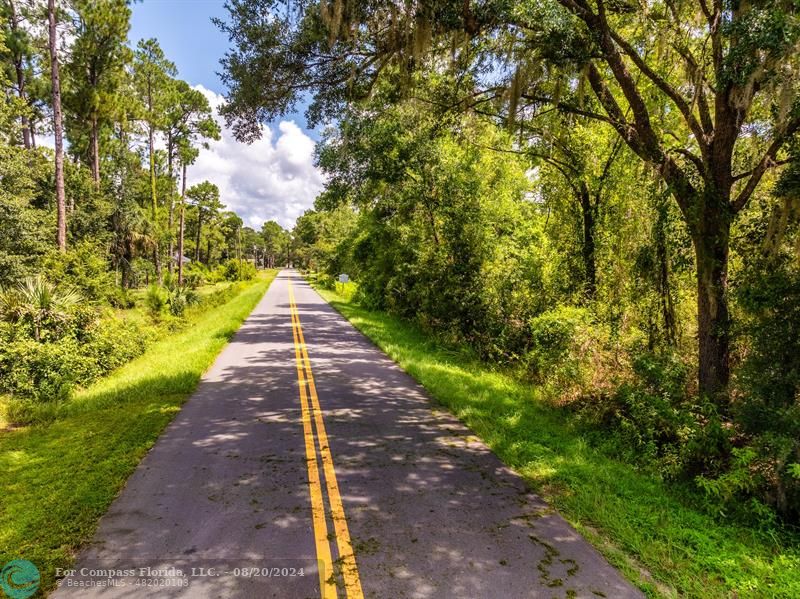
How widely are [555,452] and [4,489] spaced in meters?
6.76

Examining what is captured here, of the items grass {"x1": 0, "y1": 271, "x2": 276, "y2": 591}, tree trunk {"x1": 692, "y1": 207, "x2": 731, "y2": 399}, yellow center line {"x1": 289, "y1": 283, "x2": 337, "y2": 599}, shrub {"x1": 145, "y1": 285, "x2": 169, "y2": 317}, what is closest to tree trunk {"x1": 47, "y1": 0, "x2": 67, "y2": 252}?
shrub {"x1": 145, "y1": 285, "x2": 169, "y2": 317}

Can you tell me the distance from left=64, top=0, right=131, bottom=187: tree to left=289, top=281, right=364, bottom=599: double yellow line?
2399cm

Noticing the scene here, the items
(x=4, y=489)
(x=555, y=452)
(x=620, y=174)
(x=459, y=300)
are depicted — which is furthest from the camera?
(x=459, y=300)

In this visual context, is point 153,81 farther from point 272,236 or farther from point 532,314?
point 272,236

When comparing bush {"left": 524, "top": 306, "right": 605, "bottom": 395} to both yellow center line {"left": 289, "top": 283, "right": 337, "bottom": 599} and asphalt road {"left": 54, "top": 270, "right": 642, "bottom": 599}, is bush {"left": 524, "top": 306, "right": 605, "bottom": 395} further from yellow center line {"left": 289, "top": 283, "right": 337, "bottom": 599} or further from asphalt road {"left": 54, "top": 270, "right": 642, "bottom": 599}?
yellow center line {"left": 289, "top": 283, "right": 337, "bottom": 599}

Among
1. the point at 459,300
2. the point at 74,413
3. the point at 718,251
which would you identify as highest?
the point at 718,251

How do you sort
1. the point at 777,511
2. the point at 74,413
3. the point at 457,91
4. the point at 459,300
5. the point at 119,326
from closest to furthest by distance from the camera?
the point at 777,511 < the point at 74,413 < the point at 457,91 < the point at 119,326 < the point at 459,300

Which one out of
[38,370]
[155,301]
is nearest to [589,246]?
[38,370]

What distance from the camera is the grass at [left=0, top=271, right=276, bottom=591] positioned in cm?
392

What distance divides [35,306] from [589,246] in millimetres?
13045

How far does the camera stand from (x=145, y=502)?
15.0 ft

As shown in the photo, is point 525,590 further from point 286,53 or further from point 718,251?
point 286,53

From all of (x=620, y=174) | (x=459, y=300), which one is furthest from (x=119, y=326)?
(x=620, y=174)

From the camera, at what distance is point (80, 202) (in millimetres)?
24719
